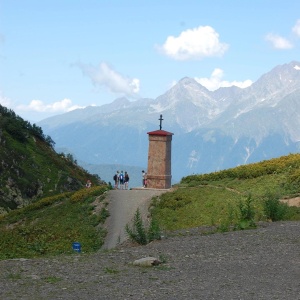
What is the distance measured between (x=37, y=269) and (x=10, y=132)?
223 feet

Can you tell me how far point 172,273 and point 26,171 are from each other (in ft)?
191

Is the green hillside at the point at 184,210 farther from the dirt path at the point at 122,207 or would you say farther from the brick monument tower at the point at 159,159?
the brick monument tower at the point at 159,159

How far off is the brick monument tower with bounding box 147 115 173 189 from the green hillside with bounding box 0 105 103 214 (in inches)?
873

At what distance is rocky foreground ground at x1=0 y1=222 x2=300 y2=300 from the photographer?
11070mm

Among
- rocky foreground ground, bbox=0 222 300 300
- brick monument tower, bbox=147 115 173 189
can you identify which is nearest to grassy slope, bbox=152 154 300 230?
brick monument tower, bbox=147 115 173 189

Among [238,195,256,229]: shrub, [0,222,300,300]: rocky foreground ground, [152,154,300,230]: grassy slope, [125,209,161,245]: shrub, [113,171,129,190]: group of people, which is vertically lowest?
[0,222,300,300]: rocky foreground ground

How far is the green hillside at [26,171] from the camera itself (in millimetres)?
63094

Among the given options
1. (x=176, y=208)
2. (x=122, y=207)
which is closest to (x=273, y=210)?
(x=176, y=208)

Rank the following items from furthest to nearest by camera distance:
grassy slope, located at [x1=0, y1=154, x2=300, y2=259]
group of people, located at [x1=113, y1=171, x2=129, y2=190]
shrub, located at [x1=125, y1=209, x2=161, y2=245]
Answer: group of people, located at [x1=113, y1=171, x2=129, y2=190]
grassy slope, located at [x1=0, y1=154, x2=300, y2=259]
shrub, located at [x1=125, y1=209, x2=161, y2=245]

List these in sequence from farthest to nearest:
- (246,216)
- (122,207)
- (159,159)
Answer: (159,159), (122,207), (246,216)

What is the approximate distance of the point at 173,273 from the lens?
12891 millimetres

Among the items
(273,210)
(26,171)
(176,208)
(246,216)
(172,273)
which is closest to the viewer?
(172,273)

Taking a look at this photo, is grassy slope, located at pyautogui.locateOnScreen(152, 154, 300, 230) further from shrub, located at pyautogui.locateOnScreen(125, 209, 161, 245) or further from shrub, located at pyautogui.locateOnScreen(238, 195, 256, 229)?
shrub, located at pyautogui.locateOnScreen(125, 209, 161, 245)

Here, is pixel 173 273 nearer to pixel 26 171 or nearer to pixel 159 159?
pixel 159 159
